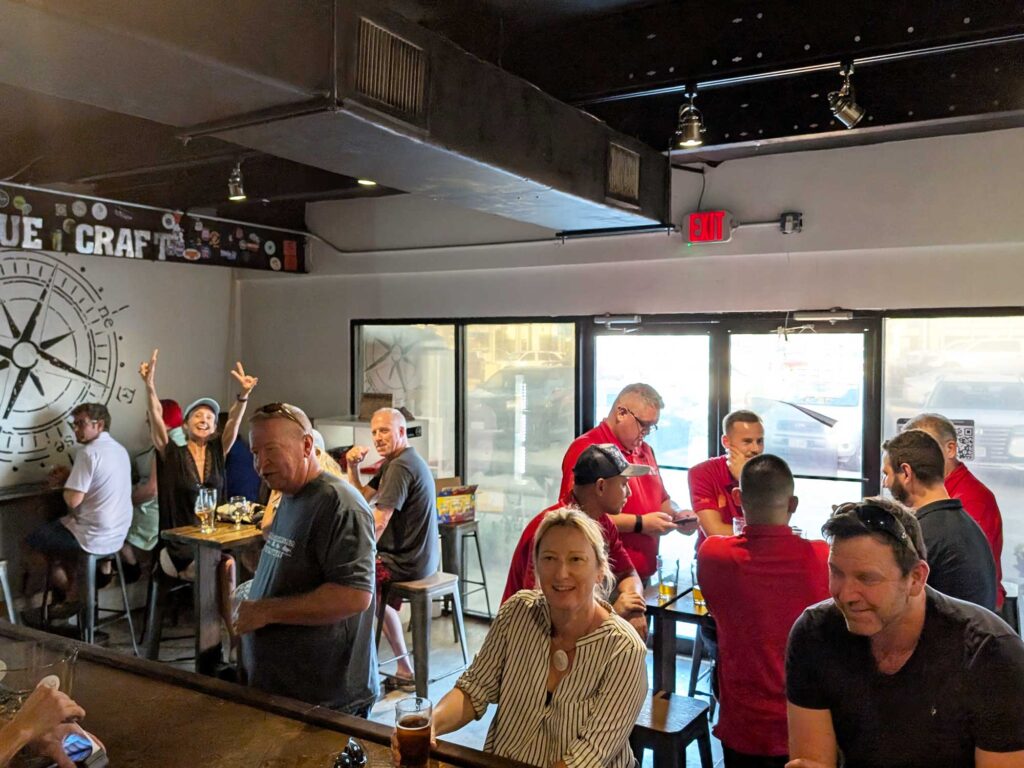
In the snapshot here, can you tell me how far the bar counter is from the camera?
1.84 metres

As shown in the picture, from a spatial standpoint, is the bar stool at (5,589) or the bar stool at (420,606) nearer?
the bar stool at (420,606)

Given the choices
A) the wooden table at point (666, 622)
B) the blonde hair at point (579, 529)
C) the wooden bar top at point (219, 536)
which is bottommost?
the wooden table at point (666, 622)

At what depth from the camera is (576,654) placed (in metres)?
2.10

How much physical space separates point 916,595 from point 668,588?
1.89m

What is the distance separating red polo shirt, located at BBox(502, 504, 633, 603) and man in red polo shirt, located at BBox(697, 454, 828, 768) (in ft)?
1.28

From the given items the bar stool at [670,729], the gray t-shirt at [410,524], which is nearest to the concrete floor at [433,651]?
the gray t-shirt at [410,524]

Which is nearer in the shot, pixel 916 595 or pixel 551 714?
pixel 916 595

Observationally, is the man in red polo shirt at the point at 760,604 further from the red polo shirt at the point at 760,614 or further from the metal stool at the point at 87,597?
the metal stool at the point at 87,597

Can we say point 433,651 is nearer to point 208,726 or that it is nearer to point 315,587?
point 315,587

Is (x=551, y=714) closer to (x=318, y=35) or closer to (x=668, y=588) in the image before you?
(x=668, y=588)

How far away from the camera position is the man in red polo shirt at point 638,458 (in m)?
3.81

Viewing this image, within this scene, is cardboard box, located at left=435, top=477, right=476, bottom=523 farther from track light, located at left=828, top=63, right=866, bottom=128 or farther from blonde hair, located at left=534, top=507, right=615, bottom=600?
track light, located at left=828, top=63, right=866, bottom=128

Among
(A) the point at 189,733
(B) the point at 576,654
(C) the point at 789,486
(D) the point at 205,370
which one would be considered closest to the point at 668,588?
(C) the point at 789,486

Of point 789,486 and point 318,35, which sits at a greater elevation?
point 318,35
